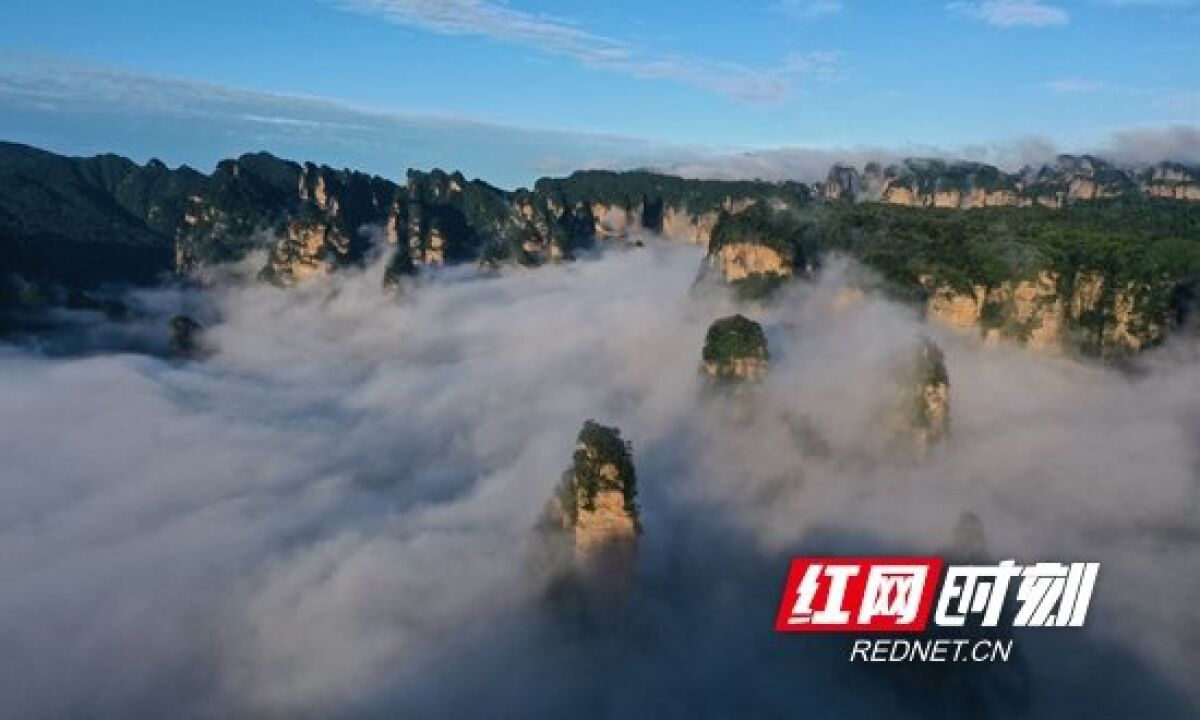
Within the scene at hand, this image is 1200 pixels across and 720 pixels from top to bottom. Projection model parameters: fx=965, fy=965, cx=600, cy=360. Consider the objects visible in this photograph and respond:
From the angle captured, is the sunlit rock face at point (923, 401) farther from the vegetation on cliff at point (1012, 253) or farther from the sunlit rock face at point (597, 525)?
the sunlit rock face at point (597, 525)

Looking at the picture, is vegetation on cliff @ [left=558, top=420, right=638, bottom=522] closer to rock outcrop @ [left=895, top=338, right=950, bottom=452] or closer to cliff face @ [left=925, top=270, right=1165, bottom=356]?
rock outcrop @ [left=895, top=338, right=950, bottom=452]

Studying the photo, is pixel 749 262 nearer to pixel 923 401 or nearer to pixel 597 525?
pixel 923 401

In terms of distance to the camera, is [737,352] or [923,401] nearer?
[923,401]

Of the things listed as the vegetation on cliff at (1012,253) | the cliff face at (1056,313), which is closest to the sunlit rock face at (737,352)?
the vegetation on cliff at (1012,253)

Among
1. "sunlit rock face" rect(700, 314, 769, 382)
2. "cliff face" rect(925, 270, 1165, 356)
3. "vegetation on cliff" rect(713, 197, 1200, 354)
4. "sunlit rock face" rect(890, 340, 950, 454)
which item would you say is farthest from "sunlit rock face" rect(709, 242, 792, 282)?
"sunlit rock face" rect(890, 340, 950, 454)

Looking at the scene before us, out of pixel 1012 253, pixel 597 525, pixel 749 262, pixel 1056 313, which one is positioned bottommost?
pixel 597 525

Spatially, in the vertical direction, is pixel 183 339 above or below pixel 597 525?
below

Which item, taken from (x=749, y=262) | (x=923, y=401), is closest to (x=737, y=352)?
(x=923, y=401)
